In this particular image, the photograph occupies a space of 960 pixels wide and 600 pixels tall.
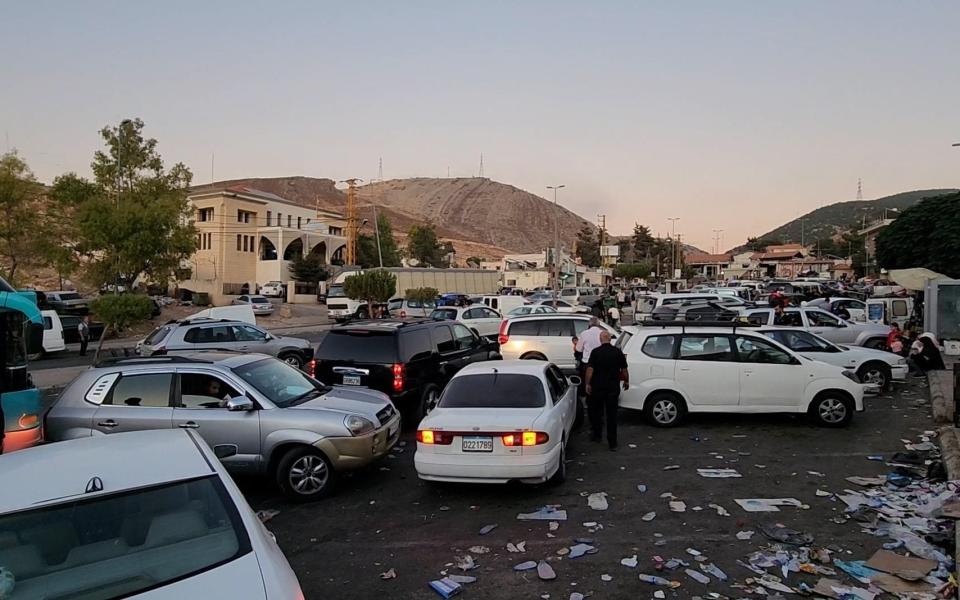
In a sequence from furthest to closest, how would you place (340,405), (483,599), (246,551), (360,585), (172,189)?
(172,189), (340,405), (360,585), (483,599), (246,551)

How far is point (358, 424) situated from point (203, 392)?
191 cm

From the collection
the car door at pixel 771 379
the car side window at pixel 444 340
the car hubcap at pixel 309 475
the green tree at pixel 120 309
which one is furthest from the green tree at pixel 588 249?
the car hubcap at pixel 309 475

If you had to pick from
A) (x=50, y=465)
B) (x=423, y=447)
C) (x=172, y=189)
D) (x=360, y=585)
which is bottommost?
(x=360, y=585)

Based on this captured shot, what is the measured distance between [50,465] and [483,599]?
3.17 m

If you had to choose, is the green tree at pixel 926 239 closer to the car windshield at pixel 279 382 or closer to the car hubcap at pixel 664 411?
the car hubcap at pixel 664 411

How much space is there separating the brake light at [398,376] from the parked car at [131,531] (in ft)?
22.2

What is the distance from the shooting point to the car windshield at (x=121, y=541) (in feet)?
9.32

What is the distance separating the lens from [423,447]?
732 cm

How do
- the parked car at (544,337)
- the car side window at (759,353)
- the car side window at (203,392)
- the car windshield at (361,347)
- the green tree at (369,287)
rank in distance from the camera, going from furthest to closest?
the green tree at (369,287) → the parked car at (544,337) → the car side window at (759,353) → the car windshield at (361,347) → the car side window at (203,392)

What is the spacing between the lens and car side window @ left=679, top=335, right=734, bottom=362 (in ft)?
36.1

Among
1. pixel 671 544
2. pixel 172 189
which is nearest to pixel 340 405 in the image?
pixel 671 544

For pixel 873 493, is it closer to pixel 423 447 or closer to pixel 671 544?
pixel 671 544

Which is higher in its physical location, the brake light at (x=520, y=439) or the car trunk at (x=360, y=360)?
the car trunk at (x=360, y=360)

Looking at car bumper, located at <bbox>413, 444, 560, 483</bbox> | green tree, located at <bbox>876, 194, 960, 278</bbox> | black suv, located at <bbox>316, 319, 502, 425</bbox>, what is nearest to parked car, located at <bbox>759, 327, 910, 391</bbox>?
black suv, located at <bbox>316, 319, 502, 425</bbox>
